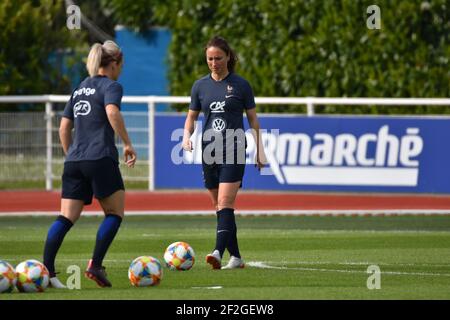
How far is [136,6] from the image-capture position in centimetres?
3588

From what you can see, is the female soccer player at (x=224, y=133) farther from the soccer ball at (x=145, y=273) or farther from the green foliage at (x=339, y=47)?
the green foliage at (x=339, y=47)

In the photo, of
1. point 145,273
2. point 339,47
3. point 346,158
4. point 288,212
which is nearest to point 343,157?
point 346,158

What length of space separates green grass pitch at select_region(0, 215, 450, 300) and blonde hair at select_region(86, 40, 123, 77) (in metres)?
1.85

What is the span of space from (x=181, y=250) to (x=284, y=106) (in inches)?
573

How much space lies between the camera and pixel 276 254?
15.2m

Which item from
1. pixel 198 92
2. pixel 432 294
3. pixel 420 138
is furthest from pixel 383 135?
pixel 432 294

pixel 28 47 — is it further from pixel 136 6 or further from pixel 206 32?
pixel 206 32

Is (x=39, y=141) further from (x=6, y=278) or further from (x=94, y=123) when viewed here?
(x=6, y=278)

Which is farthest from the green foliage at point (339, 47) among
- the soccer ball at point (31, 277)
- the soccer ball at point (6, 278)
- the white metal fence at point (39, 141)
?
the soccer ball at point (6, 278)

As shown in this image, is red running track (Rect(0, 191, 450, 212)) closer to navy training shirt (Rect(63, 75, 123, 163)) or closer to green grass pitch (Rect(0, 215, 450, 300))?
green grass pitch (Rect(0, 215, 450, 300))

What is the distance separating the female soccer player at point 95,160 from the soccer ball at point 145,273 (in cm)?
24

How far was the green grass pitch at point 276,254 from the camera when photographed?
11391 mm

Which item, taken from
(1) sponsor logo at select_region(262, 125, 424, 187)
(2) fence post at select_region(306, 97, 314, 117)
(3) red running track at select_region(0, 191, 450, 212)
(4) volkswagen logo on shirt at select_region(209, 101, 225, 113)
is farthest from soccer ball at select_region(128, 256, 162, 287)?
(2) fence post at select_region(306, 97, 314, 117)

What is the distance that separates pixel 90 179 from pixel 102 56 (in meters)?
1.05
